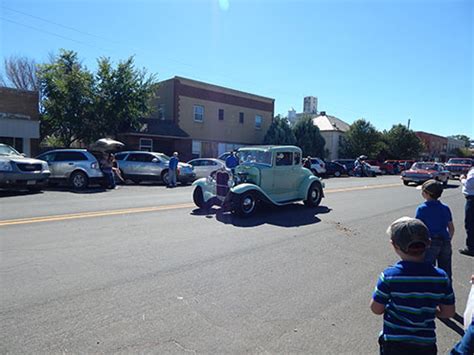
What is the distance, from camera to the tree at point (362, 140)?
44.2 meters

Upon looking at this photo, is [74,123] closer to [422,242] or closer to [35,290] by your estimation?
[35,290]

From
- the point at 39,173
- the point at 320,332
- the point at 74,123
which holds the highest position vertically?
the point at 74,123

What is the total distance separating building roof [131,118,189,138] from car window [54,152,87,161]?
9.40 meters

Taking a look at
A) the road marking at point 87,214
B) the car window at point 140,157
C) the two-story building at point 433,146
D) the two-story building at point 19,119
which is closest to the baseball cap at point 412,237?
the road marking at point 87,214

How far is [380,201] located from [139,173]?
12.2 meters

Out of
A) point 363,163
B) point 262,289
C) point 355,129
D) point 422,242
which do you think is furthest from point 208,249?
point 355,129

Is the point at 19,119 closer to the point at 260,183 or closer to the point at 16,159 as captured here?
the point at 16,159

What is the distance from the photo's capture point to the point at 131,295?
13.3 feet

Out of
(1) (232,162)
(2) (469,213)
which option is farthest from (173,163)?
(2) (469,213)

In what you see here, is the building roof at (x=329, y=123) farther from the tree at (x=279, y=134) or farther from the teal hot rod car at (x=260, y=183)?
the teal hot rod car at (x=260, y=183)

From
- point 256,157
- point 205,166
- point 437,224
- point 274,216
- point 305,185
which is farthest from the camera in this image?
point 205,166

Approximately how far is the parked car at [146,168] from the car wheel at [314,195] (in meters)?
9.14

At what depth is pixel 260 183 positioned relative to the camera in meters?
9.86

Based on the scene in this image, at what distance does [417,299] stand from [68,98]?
23.3 m
